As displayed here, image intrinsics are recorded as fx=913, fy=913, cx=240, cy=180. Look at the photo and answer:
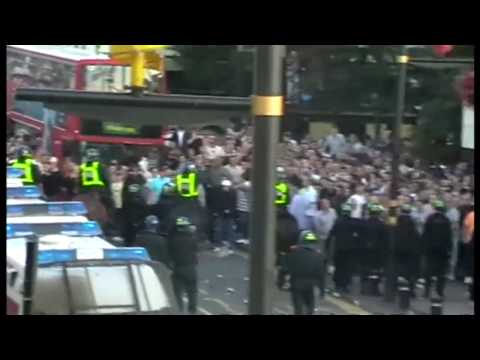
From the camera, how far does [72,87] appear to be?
4816 millimetres

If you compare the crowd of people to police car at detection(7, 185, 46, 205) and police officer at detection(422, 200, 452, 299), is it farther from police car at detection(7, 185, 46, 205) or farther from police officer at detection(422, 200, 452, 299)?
police car at detection(7, 185, 46, 205)

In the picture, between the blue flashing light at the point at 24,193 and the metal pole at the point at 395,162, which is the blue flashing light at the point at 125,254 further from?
the metal pole at the point at 395,162

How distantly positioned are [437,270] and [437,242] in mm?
424

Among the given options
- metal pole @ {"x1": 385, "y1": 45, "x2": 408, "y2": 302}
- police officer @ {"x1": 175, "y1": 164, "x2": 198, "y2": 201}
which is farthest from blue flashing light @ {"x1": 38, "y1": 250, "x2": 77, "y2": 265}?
metal pole @ {"x1": 385, "y1": 45, "x2": 408, "y2": 302}

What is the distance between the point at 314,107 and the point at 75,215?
7.90 ft

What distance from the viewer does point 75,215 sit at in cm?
696

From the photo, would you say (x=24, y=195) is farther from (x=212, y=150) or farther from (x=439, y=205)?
(x=439, y=205)

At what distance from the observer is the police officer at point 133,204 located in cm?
612

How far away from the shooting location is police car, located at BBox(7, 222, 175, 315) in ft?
16.5

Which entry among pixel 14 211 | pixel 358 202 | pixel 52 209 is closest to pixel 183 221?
pixel 52 209

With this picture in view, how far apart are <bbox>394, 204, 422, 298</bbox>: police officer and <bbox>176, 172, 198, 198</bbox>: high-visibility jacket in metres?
2.12
